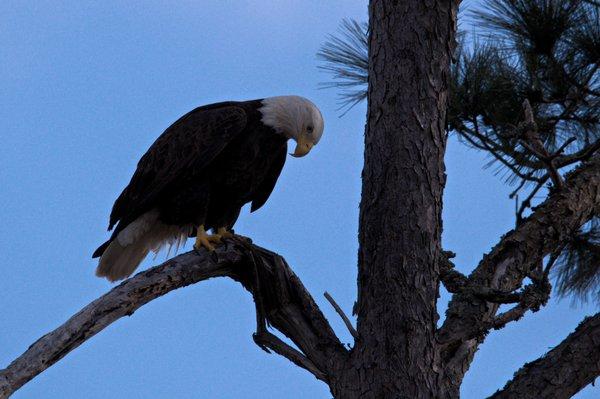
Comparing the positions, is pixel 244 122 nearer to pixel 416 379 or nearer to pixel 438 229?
pixel 438 229

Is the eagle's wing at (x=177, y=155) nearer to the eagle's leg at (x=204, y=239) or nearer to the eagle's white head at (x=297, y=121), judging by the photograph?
the eagle's white head at (x=297, y=121)

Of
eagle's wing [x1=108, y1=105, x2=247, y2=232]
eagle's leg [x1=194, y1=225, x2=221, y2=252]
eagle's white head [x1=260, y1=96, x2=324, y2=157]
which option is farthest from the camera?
eagle's white head [x1=260, y1=96, x2=324, y2=157]

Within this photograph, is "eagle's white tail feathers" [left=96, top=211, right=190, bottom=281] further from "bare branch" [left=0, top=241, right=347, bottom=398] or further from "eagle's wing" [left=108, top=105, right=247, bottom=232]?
"bare branch" [left=0, top=241, right=347, bottom=398]

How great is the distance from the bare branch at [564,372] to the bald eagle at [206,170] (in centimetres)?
170

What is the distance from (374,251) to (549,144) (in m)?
1.76

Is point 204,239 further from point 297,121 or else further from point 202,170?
point 297,121

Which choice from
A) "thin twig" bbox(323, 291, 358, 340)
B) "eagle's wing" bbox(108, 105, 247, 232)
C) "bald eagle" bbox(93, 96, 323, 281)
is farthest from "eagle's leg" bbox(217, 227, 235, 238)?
"thin twig" bbox(323, 291, 358, 340)

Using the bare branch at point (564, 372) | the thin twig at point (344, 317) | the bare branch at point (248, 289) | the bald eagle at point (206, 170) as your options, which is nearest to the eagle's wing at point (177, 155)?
the bald eagle at point (206, 170)

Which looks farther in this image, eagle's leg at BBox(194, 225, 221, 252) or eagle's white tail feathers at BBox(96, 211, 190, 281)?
eagle's white tail feathers at BBox(96, 211, 190, 281)

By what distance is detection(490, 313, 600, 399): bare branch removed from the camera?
123 inches

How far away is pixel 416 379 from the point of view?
3283 millimetres

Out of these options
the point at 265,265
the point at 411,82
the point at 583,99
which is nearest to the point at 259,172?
the point at 265,265

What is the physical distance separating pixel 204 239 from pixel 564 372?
1.78 meters

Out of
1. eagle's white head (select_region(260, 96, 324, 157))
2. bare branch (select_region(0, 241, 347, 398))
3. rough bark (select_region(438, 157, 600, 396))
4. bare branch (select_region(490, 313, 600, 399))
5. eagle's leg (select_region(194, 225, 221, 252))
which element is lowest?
bare branch (select_region(490, 313, 600, 399))
